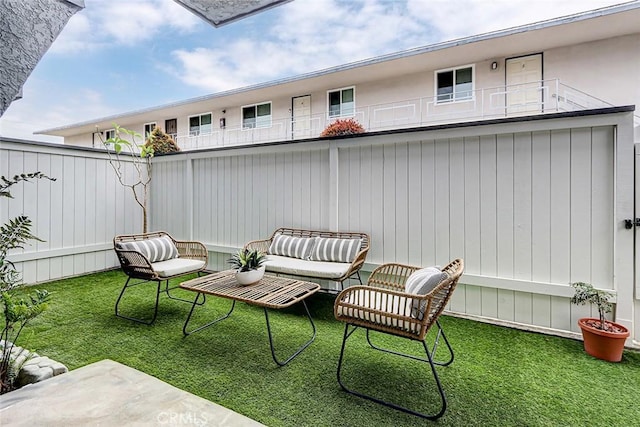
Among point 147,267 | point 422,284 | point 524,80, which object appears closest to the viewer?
point 422,284

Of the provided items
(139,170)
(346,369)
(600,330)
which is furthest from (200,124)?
(600,330)

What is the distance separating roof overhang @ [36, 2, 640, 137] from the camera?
19.0ft

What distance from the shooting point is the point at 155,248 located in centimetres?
378

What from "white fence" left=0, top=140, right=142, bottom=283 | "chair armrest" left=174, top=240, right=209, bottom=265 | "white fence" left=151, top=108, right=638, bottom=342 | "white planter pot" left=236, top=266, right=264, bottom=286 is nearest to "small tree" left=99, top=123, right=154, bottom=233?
"white fence" left=0, top=140, right=142, bottom=283

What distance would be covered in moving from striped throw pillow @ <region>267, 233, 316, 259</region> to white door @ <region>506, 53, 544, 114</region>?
574cm

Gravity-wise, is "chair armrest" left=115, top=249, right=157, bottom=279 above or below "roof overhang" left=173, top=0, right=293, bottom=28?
below

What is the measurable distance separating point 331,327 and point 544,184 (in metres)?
2.55

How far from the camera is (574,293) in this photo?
288cm

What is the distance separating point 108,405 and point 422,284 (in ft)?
6.28

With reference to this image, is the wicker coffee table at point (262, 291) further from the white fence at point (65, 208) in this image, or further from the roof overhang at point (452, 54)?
the roof overhang at point (452, 54)

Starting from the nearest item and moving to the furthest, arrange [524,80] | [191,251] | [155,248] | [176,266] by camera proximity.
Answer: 1. [176,266]
2. [155,248]
3. [191,251]
4. [524,80]

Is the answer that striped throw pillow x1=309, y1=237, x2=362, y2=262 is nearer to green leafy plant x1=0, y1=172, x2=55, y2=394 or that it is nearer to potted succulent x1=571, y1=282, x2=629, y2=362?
potted succulent x1=571, y1=282, x2=629, y2=362

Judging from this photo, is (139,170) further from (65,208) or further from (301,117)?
(301,117)

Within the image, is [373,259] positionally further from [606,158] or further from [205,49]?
[205,49]
